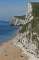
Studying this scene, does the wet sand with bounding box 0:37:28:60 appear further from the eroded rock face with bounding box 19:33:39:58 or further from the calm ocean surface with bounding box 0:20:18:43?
the calm ocean surface with bounding box 0:20:18:43

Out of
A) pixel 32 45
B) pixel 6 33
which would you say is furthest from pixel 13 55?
pixel 6 33

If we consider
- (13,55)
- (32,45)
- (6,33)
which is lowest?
(13,55)

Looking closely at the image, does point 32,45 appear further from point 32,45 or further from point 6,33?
point 6,33

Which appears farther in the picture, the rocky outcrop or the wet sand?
the rocky outcrop

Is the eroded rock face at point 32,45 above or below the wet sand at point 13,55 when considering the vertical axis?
above

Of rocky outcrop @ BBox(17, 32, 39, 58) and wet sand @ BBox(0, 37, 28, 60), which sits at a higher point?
rocky outcrop @ BBox(17, 32, 39, 58)

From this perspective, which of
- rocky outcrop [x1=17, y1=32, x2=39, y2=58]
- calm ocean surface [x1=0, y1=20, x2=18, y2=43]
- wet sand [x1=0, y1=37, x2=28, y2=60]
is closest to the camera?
wet sand [x1=0, y1=37, x2=28, y2=60]

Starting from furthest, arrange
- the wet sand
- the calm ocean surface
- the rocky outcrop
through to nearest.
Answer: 1. the calm ocean surface
2. the rocky outcrop
3. the wet sand

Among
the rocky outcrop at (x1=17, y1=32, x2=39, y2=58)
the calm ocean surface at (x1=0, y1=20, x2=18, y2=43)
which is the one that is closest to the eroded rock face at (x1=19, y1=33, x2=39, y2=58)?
the rocky outcrop at (x1=17, y1=32, x2=39, y2=58)

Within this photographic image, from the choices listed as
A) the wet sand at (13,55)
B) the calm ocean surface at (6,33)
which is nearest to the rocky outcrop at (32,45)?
the wet sand at (13,55)

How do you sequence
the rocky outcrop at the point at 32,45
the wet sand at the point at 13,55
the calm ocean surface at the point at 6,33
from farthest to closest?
the calm ocean surface at the point at 6,33
the rocky outcrop at the point at 32,45
the wet sand at the point at 13,55

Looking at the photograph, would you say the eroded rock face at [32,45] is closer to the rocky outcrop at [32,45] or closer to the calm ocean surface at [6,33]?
the rocky outcrop at [32,45]

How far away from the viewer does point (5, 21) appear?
64000 millimetres

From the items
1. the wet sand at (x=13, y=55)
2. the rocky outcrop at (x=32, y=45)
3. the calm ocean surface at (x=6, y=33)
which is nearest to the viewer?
the wet sand at (x=13, y=55)
